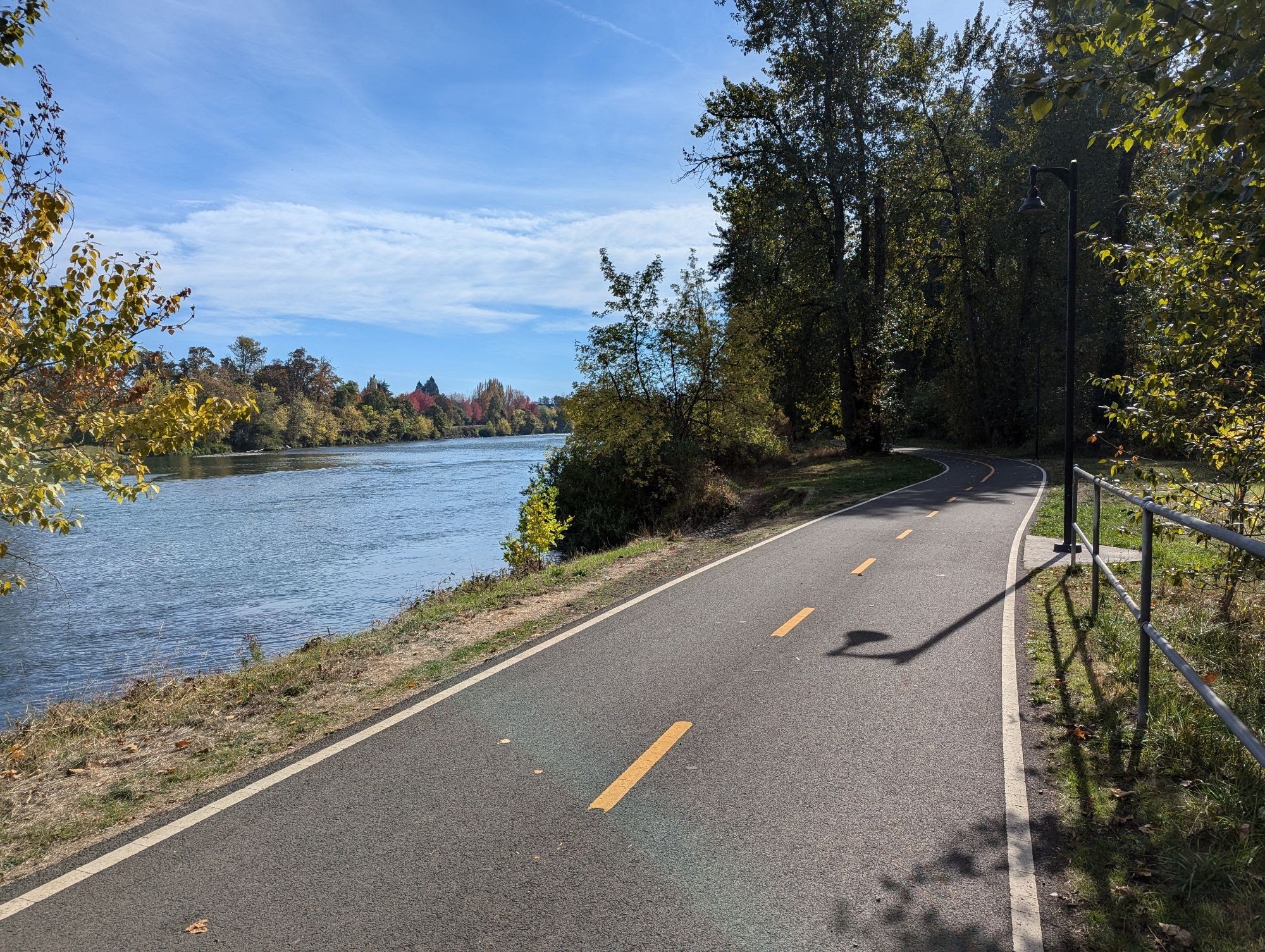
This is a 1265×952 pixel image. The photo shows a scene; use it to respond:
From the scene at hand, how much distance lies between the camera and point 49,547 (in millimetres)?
26219

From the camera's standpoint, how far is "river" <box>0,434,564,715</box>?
1343 cm

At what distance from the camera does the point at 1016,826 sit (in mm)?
4426

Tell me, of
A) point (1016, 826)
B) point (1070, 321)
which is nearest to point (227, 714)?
point (1016, 826)

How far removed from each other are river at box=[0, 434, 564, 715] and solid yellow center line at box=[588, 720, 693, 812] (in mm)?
7281

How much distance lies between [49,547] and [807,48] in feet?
109

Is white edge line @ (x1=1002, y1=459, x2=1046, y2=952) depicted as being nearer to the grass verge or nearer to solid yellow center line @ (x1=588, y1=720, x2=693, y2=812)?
the grass verge

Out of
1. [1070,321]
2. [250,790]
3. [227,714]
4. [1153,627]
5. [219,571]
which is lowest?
[219,571]

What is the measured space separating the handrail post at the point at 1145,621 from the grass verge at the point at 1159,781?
0.13 meters

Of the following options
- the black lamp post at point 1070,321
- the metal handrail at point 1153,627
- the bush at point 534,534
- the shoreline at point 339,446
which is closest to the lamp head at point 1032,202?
the black lamp post at point 1070,321

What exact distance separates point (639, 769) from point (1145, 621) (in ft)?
11.4

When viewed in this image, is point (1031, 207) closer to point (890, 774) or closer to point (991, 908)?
point (890, 774)

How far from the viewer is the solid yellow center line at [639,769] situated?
189 inches

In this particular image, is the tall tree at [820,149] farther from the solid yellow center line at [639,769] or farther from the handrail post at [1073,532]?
the solid yellow center line at [639,769]

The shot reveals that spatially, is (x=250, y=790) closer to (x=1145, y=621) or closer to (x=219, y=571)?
(x=1145, y=621)
